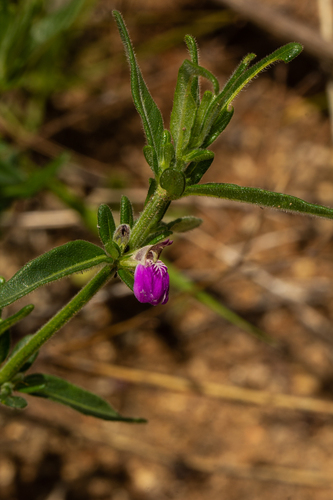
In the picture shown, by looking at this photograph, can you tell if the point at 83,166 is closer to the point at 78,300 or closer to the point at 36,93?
the point at 36,93

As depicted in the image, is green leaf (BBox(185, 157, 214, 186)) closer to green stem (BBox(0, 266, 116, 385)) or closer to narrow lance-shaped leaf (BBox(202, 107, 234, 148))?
narrow lance-shaped leaf (BBox(202, 107, 234, 148))

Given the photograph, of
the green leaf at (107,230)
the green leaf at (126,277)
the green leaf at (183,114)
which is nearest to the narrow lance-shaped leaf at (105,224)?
the green leaf at (107,230)

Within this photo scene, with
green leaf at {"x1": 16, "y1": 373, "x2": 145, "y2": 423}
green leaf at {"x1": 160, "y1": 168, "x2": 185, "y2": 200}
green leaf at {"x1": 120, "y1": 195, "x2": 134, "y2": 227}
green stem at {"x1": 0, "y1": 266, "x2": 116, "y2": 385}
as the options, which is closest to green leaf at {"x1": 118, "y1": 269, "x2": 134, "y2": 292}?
green stem at {"x1": 0, "y1": 266, "x2": 116, "y2": 385}

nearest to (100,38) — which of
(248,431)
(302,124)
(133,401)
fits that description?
(302,124)

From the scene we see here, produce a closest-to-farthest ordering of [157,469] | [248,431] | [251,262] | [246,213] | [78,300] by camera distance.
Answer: [78,300], [157,469], [248,431], [251,262], [246,213]

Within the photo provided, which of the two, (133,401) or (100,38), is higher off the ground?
(100,38)

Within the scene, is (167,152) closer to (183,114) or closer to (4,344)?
(183,114)

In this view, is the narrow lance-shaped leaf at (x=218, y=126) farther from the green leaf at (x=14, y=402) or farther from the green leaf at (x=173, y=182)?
the green leaf at (x=14, y=402)

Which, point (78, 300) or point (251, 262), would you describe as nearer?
point (78, 300)
